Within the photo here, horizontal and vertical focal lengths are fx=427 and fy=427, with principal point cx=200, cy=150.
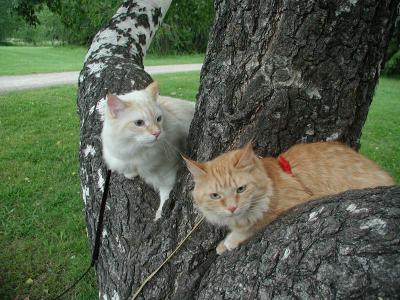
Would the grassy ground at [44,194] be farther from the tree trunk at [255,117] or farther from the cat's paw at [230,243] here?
the cat's paw at [230,243]

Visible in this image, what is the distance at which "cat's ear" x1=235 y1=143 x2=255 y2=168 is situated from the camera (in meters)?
2.07

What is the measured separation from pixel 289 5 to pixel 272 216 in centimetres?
106

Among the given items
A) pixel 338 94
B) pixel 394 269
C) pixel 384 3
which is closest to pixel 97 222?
pixel 338 94

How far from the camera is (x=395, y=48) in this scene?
58.3ft

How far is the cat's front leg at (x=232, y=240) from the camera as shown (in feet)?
6.93

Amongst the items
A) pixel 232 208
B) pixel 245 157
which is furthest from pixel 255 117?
pixel 232 208

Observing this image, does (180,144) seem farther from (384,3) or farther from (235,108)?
(384,3)

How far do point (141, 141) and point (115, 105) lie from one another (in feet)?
0.94

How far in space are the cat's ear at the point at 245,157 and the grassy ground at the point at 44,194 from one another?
2.53m

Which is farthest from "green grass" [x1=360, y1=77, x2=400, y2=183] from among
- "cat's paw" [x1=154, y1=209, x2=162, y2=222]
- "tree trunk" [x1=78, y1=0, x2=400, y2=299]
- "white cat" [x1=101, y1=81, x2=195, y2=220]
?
"cat's paw" [x1=154, y1=209, x2=162, y2=222]

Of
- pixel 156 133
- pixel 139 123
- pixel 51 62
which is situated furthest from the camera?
pixel 51 62

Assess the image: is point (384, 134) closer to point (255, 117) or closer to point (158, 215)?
point (255, 117)

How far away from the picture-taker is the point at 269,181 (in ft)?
7.38

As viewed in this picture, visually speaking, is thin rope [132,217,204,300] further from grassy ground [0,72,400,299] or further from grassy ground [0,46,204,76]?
grassy ground [0,46,204,76]
